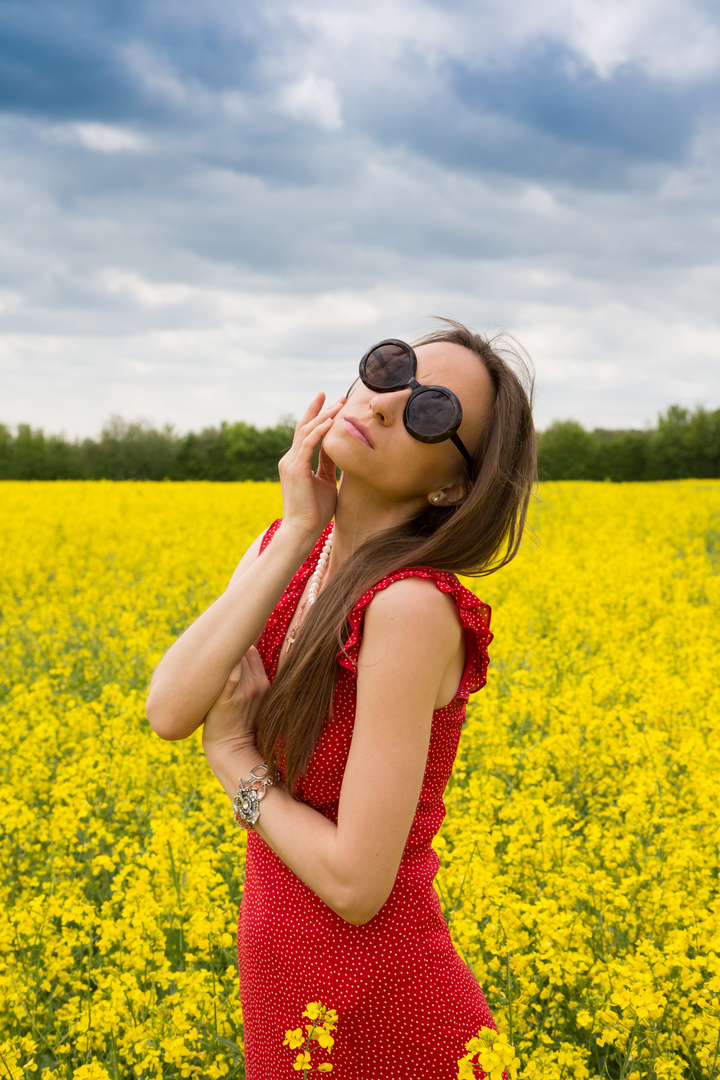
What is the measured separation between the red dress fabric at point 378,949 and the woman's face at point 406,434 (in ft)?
0.64

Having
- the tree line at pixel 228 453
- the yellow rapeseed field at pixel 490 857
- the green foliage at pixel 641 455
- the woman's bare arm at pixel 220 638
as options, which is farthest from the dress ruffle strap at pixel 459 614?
the green foliage at pixel 641 455

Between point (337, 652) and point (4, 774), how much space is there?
3.65m

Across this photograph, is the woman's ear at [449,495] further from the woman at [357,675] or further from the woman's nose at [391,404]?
the woman's nose at [391,404]

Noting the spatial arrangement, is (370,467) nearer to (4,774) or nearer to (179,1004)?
(179,1004)

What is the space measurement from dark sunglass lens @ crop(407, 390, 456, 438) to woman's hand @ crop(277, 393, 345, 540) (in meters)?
0.15

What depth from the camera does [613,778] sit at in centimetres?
430

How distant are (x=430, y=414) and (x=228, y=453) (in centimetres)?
3606

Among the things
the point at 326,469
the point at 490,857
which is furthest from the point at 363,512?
the point at 490,857

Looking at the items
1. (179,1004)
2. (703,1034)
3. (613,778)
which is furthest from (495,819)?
(179,1004)

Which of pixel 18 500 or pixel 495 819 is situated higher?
pixel 18 500

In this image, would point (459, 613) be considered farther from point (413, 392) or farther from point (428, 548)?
point (413, 392)

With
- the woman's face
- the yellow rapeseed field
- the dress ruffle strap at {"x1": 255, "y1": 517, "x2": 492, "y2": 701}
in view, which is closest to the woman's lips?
the woman's face

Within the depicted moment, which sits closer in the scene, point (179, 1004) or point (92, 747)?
point (179, 1004)

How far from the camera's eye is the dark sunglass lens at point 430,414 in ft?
4.50
